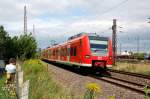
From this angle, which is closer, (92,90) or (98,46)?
(92,90)

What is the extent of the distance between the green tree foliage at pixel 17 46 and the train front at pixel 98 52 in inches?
603

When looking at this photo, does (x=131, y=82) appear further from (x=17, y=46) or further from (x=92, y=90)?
(x=17, y=46)

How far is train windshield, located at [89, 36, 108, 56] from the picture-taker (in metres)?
27.5

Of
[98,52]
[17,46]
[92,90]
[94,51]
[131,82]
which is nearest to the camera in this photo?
[92,90]

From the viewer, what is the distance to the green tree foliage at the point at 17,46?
42.3 meters

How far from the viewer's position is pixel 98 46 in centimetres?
2769

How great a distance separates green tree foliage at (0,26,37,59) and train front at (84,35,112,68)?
15311mm

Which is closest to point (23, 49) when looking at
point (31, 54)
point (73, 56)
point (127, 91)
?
point (31, 54)

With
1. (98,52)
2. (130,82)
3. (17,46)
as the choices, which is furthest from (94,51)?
(17,46)

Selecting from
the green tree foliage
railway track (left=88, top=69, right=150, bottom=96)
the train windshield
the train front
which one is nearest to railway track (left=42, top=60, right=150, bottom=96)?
railway track (left=88, top=69, right=150, bottom=96)

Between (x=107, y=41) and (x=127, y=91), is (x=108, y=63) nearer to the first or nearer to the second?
(x=107, y=41)

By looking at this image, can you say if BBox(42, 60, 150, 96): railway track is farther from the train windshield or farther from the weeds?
the weeds

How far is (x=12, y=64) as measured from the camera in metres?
16.5

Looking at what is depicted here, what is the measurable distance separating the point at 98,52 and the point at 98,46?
403 millimetres
